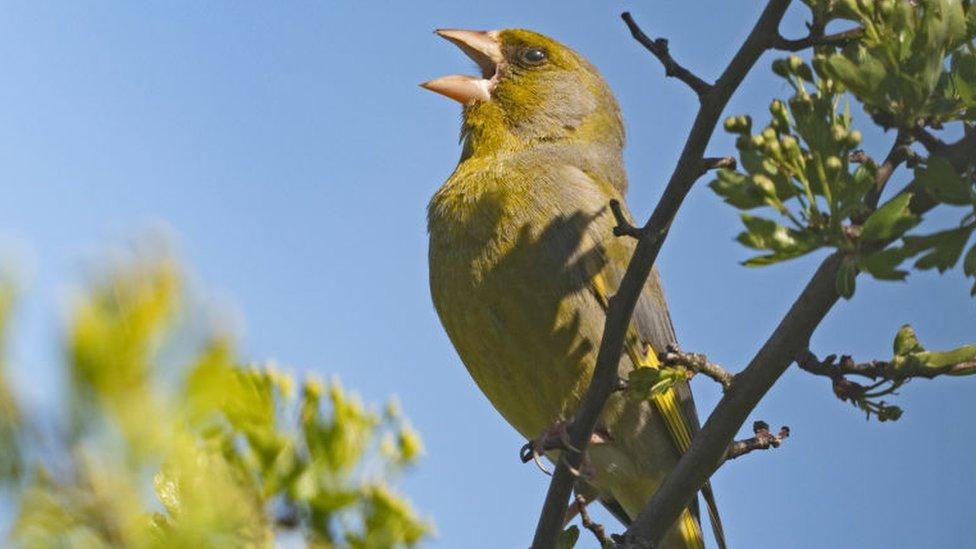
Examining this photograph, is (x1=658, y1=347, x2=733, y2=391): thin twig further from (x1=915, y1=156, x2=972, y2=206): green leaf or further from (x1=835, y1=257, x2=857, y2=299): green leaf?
(x1=915, y1=156, x2=972, y2=206): green leaf

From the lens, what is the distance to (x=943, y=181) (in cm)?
165

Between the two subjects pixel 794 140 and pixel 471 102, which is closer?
pixel 794 140

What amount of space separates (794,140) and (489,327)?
2056 millimetres

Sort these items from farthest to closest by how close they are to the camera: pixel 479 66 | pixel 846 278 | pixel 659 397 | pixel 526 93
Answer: pixel 479 66 < pixel 526 93 < pixel 659 397 < pixel 846 278

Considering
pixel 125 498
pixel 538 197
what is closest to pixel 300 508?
pixel 125 498

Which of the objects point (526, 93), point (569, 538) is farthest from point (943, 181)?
point (526, 93)

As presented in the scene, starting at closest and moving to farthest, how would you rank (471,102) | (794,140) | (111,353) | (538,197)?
1. (111,353)
2. (794,140)
3. (538,197)
4. (471,102)

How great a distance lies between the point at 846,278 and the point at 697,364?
734 millimetres

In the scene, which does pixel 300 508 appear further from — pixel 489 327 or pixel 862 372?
pixel 489 327

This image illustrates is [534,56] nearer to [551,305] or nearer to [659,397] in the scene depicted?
[551,305]

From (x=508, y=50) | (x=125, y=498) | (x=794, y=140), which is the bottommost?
(x=125, y=498)

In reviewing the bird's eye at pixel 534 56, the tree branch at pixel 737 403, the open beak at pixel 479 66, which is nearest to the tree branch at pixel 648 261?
the tree branch at pixel 737 403

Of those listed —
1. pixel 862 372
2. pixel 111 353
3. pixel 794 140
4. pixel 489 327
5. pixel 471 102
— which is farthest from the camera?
pixel 471 102

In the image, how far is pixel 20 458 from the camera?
99 centimetres
